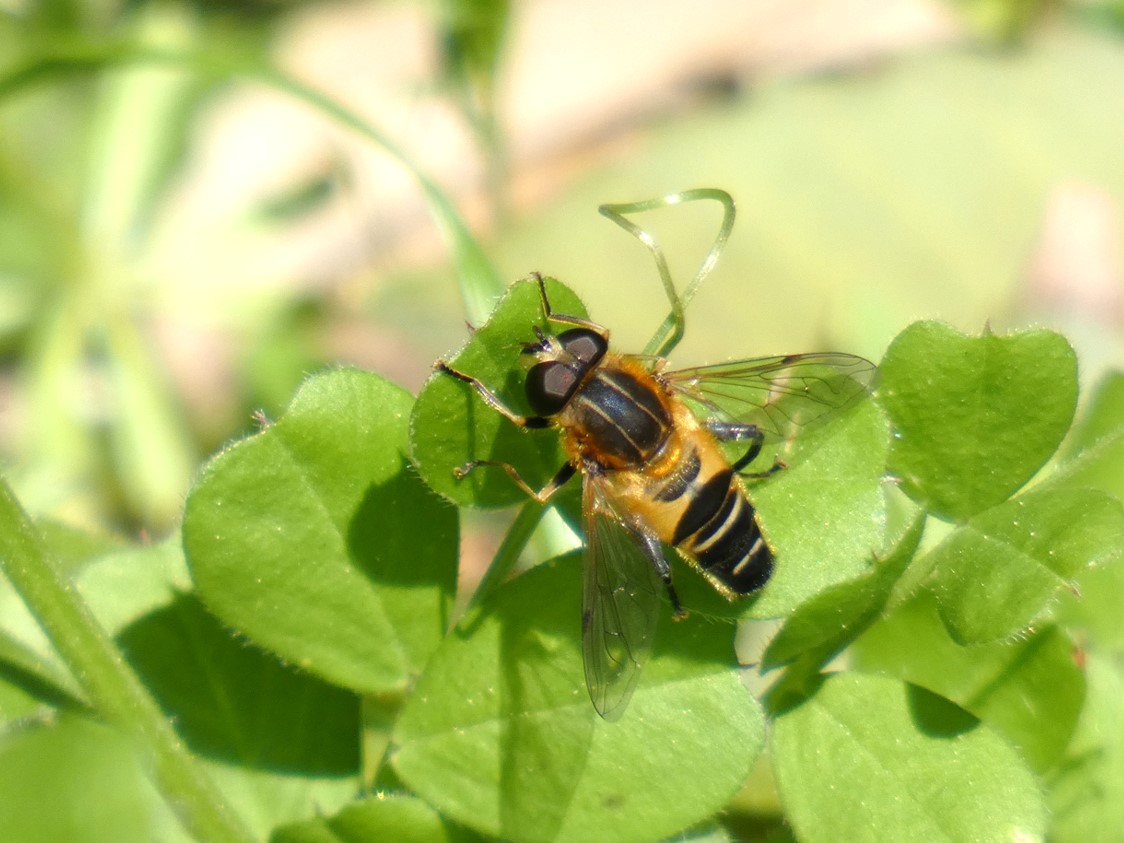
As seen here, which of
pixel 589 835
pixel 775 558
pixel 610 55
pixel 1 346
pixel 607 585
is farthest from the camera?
pixel 610 55

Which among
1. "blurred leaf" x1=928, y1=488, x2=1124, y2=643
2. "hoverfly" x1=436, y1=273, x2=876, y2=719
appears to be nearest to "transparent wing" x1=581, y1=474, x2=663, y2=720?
"hoverfly" x1=436, y1=273, x2=876, y2=719

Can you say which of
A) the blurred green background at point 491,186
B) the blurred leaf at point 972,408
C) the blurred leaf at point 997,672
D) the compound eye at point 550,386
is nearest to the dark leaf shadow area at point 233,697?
the compound eye at point 550,386

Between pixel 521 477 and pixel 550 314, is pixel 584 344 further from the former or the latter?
pixel 550 314

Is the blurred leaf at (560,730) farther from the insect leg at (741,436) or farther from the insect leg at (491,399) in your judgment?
the insect leg at (741,436)

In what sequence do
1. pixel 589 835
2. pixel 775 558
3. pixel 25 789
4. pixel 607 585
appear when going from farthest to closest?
pixel 607 585 < pixel 775 558 < pixel 589 835 < pixel 25 789

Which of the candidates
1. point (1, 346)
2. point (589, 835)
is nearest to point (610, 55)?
point (1, 346)

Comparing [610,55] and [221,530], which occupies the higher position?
[221,530]

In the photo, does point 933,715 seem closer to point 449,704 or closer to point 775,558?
point 775,558
